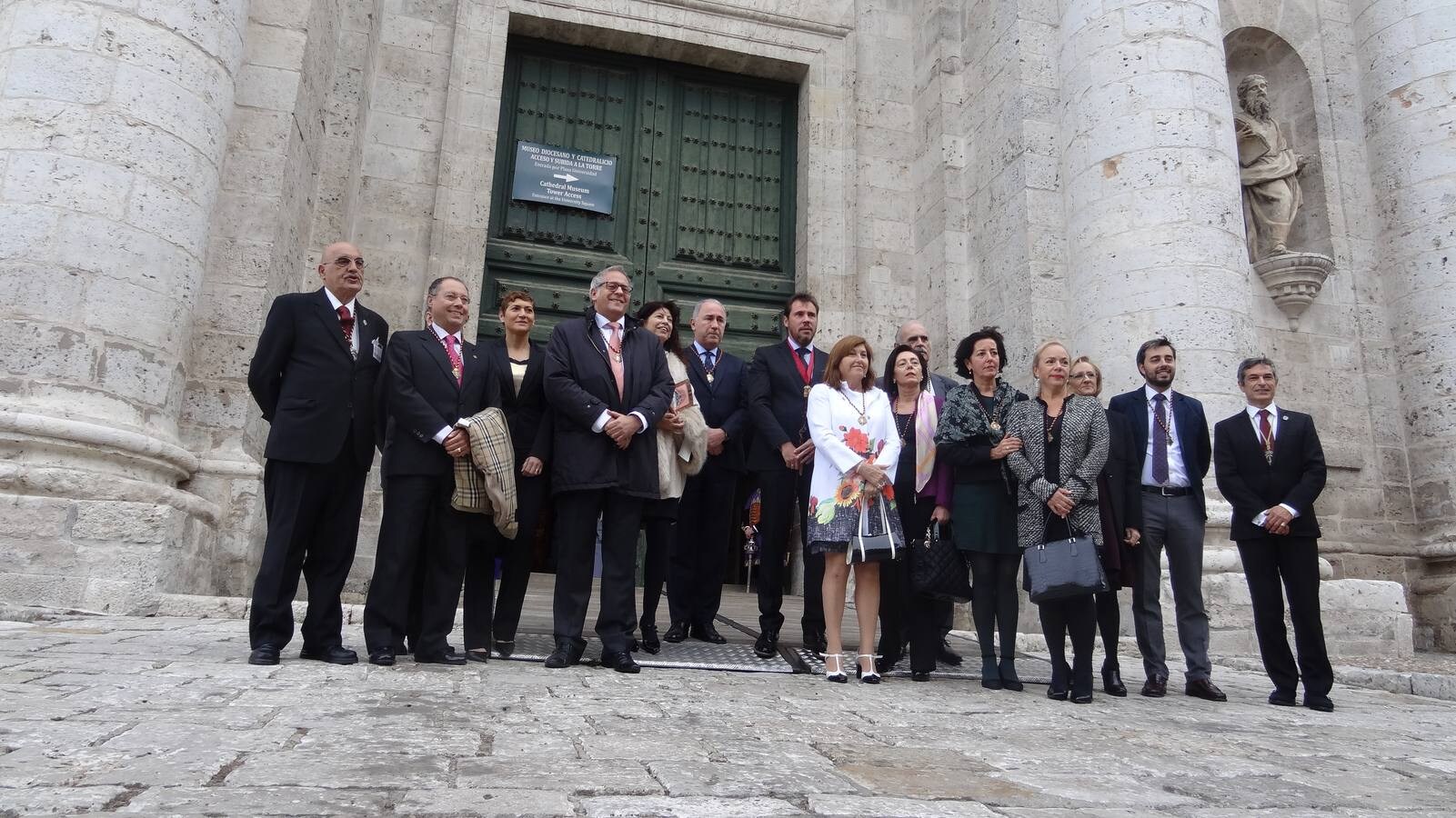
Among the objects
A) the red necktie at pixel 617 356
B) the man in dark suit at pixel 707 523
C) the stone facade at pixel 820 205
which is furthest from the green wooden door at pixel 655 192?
the red necktie at pixel 617 356

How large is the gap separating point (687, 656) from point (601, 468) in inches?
46.9

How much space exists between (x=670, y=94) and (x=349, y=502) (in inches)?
274

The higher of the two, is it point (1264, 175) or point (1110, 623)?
point (1264, 175)

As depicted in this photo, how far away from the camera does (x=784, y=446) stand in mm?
5465

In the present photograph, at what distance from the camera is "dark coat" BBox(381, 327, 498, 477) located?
177 inches

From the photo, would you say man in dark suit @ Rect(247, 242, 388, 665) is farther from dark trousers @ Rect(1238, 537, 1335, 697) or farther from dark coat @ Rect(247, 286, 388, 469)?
dark trousers @ Rect(1238, 537, 1335, 697)

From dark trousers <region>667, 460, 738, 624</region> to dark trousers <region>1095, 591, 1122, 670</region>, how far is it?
6.95 feet

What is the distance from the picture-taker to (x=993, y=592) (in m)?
4.96

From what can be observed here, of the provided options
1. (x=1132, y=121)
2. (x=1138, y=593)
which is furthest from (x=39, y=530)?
(x=1132, y=121)

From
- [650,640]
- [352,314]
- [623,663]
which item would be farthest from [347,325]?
[650,640]

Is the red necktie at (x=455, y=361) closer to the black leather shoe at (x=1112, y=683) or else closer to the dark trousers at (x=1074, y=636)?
the dark trousers at (x=1074, y=636)

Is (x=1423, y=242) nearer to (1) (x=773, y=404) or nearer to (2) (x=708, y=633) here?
(1) (x=773, y=404)

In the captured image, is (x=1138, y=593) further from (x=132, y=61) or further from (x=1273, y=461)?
(x=132, y=61)

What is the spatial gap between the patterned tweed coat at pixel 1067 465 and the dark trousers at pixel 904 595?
1.92 feet
